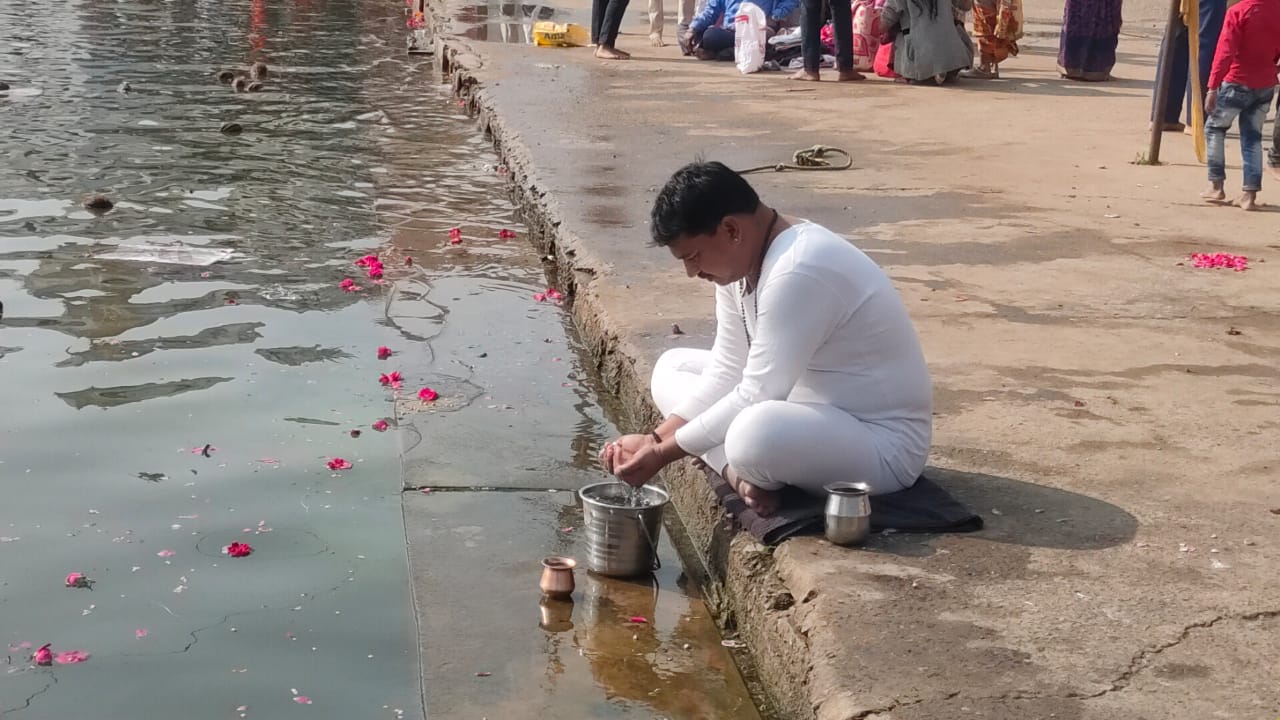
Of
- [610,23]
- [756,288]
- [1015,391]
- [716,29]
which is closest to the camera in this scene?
[756,288]

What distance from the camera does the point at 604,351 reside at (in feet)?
21.6

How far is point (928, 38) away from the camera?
14242 mm

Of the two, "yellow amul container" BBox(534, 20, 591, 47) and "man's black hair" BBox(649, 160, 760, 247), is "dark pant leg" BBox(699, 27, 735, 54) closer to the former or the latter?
"yellow amul container" BBox(534, 20, 591, 47)

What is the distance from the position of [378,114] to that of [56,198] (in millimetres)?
4422

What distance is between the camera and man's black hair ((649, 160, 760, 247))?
412 centimetres

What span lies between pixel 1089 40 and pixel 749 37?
332 centimetres

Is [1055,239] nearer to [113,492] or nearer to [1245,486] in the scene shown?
[1245,486]

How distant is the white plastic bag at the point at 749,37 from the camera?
49.2ft

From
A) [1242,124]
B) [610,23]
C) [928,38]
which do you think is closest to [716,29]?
[610,23]

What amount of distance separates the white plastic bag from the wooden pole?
501 centimetres

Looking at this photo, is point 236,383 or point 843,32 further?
point 843,32

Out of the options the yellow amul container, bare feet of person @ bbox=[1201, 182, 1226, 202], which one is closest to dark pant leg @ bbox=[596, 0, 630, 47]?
the yellow amul container

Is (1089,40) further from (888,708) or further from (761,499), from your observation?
(888,708)

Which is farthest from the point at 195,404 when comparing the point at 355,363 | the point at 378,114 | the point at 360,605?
the point at 378,114
